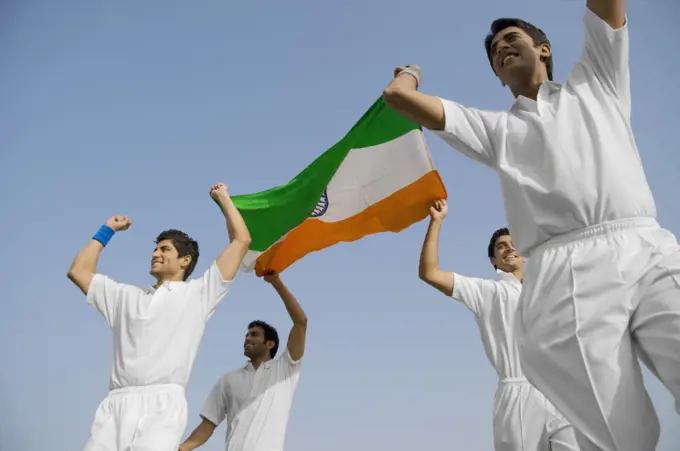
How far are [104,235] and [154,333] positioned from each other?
4.94 feet

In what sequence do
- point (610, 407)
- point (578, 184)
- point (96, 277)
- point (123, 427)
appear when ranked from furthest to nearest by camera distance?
point (96, 277) → point (123, 427) → point (578, 184) → point (610, 407)

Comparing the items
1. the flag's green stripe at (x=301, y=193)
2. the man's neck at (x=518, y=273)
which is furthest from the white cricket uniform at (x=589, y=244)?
the flag's green stripe at (x=301, y=193)

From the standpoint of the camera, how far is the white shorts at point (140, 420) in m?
4.79

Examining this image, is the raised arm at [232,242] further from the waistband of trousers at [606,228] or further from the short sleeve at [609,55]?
the short sleeve at [609,55]

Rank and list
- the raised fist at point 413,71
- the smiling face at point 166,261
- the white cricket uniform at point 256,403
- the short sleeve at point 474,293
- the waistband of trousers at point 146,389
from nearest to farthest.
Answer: the raised fist at point 413,71, the waistband of trousers at point 146,389, the smiling face at point 166,261, the short sleeve at point 474,293, the white cricket uniform at point 256,403

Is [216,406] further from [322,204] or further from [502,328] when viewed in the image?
[502,328]

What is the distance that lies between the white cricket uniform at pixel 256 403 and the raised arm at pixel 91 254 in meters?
2.28

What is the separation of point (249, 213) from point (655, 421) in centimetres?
553

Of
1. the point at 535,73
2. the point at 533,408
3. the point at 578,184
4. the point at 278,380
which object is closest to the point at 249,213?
the point at 278,380

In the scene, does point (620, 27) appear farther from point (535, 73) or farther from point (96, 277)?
point (96, 277)

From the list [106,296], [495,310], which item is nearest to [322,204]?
[495,310]

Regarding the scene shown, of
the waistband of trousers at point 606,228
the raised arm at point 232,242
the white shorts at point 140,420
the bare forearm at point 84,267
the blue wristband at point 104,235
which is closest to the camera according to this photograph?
the waistband of trousers at point 606,228

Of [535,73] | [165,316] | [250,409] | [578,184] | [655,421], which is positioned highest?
[535,73]

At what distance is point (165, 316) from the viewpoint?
5.28m
